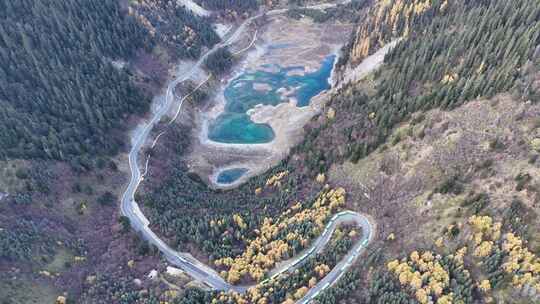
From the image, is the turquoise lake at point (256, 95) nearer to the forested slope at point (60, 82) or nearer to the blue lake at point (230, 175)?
the blue lake at point (230, 175)

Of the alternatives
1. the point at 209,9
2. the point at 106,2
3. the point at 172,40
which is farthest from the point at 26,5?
the point at 209,9

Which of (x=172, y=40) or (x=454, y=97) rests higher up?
(x=454, y=97)

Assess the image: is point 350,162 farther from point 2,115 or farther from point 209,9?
point 209,9

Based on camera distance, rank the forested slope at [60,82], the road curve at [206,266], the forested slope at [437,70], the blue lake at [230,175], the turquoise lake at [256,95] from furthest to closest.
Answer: the turquoise lake at [256,95] < the blue lake at [230,175] < the forested slope at [60,82] < the forested slope at [437,70] < the road curve at [206,266]

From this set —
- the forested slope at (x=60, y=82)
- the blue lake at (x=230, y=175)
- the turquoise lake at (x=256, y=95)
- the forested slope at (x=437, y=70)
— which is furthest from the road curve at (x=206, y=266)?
the turquoise lake at (x=256, y=95)

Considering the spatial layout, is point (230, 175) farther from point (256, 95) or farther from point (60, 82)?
point (60, 82)

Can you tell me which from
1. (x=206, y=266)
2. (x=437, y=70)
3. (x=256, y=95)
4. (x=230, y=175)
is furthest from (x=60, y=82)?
(x=437, y=70)
